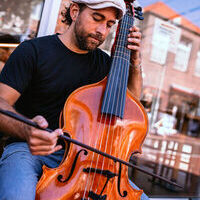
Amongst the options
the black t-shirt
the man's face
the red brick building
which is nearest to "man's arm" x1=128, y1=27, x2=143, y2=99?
the man's face

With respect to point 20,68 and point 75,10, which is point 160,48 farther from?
point 20,68

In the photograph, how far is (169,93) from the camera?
10.4m

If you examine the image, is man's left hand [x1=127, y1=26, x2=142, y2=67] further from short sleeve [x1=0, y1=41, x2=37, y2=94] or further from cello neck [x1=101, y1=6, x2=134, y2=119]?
short sleeve [x1=0, y1=41, x2=37, y2=94]

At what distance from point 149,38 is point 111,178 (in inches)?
339

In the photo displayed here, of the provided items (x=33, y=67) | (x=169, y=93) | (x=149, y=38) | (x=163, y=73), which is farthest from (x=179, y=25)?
(x=33, y=67)

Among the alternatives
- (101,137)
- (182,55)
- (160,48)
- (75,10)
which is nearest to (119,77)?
(101,137)

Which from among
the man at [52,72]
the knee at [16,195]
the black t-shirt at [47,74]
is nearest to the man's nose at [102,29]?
the man at [52,72]

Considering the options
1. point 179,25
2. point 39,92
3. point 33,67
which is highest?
point 179,25

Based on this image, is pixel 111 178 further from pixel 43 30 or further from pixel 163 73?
pixel 163 73

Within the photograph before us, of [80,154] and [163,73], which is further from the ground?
[163,73]

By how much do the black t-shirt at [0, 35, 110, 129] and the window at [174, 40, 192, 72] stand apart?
30.9 feet

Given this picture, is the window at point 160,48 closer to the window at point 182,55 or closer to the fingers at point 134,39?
the window at point 182,55

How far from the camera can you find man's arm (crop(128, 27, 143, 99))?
1.23 metres

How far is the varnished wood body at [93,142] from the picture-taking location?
2.86ft
